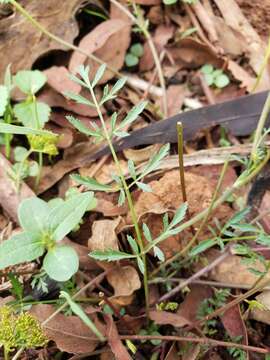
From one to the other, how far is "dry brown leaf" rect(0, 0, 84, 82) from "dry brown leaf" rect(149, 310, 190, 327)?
35.6 inches

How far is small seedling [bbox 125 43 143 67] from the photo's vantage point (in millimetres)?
1849

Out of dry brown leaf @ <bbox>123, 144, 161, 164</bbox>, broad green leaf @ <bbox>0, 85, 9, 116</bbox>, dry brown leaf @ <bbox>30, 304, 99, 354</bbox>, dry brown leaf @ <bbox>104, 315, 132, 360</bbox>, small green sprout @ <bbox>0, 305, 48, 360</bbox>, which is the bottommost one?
dry brown leaf @ <bbox>104, 315, 132, 360</bbox>

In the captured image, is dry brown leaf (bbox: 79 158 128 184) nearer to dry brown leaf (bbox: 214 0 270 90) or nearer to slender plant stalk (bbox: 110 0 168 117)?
slender plant stalk (bbox: 110 0 168 117)

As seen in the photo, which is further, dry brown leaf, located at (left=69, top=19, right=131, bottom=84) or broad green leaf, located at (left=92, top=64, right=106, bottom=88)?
dry brown leaf, located at (left=69, top=19, right=131, bottom=84)

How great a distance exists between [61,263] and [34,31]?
2.99 ft

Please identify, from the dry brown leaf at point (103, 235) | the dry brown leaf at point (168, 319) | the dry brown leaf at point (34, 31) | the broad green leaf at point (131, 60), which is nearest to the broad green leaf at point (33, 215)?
the dry brown leaf at point (103, 235)

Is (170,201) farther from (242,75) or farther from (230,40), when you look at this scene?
(230,40)

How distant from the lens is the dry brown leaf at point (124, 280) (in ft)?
4.59

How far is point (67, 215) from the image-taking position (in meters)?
1.18

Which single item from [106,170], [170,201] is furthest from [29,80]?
[170,201]

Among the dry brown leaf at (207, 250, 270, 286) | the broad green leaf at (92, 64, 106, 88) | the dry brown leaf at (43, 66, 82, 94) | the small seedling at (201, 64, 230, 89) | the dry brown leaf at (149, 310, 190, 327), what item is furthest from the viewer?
the small seedling at (201, 64, 230, 89)

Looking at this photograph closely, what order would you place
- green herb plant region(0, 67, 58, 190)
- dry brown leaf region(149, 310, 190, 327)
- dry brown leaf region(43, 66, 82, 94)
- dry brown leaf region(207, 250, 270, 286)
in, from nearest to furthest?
dry brown leaf region(149, 310, 190, 327)
dry brown leaf region(207, 250, 270, 286)
green herb plant region(0, 67, 58, 190)
dry brown leaf region(43, 66, 82, 94)

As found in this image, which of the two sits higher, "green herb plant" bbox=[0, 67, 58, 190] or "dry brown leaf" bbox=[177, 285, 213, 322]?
"green herb plant" bbox=[0, 67, 58, 190]

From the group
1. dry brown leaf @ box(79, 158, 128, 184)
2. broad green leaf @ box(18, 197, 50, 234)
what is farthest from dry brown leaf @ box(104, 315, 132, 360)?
dry brown leaf @ box(79, 158, 128, 184)
